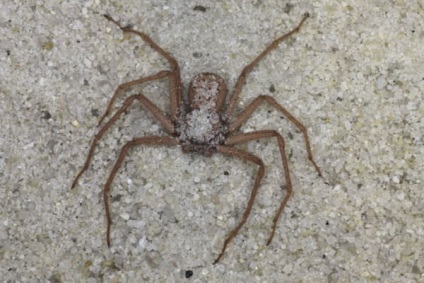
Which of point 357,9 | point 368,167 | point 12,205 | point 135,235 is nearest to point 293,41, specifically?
point 357,9

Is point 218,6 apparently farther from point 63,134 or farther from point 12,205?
point 12,205

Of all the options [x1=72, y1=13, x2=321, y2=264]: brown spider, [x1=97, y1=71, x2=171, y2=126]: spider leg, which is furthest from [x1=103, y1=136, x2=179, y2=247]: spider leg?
[x1=97, y1=71, x2=171, y2=126]: spider leg

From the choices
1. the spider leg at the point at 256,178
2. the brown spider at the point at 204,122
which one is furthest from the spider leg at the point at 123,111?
the spider leg at the point at 256,178

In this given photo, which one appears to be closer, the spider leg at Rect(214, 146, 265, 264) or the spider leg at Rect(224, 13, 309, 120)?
the spider leg at Rect(214, 146, 265, 264)

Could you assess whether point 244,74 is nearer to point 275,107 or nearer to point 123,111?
point 275,107

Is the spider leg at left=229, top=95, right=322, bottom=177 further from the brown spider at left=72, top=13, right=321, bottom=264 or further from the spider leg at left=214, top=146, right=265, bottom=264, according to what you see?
the spider leg at left=214, top=146, right=265, bottom=264
